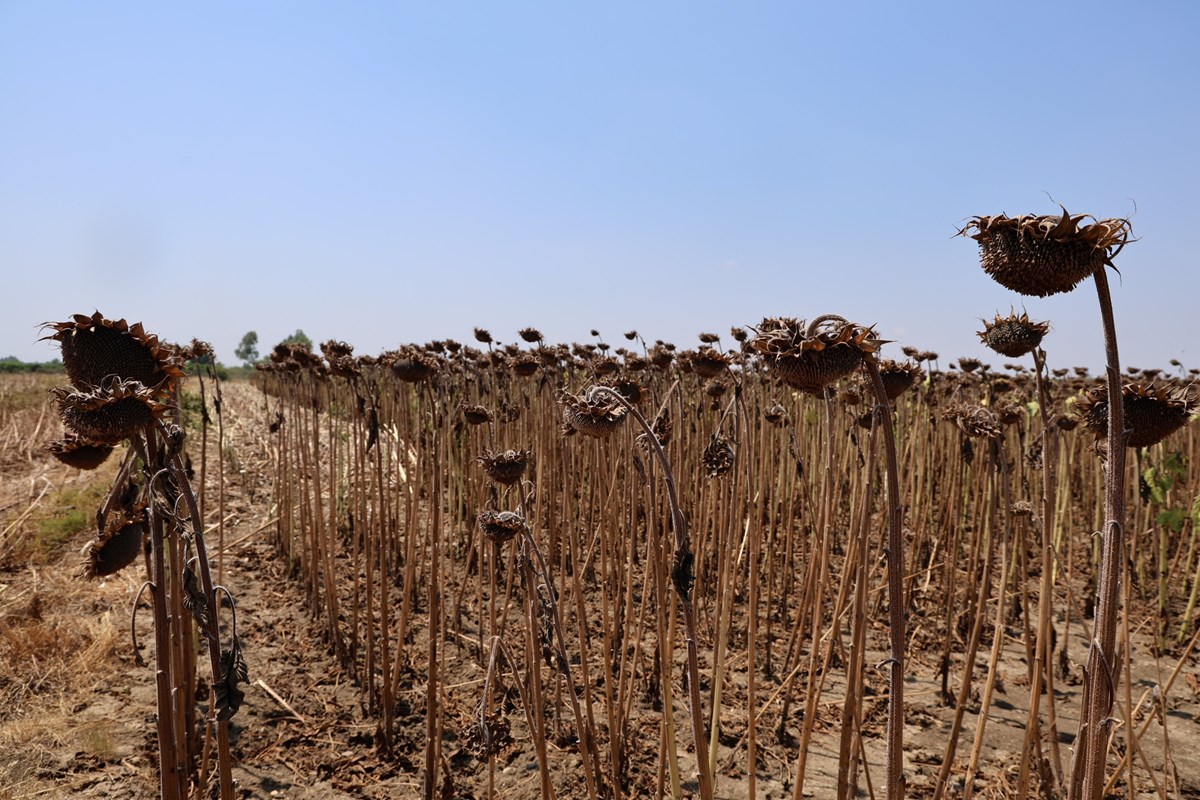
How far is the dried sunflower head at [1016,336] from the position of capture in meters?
2.35

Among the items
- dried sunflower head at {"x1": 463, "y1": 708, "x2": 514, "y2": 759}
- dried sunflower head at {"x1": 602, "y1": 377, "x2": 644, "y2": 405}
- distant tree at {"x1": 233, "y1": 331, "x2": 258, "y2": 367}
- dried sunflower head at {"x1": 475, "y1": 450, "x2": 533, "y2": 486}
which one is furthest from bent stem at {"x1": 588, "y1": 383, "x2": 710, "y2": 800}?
distant tree at {"x1": 233, "y1": 331, "x2": 258, "y2": 367}

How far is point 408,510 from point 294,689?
1.23m

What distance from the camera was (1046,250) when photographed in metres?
1.28

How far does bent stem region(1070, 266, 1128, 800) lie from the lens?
4.29 ft

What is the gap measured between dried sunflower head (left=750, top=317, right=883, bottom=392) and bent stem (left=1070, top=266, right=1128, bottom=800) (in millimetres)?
419

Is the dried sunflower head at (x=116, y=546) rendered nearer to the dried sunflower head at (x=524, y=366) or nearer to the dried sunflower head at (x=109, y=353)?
the dried sunflower head at (x=109, y=353)

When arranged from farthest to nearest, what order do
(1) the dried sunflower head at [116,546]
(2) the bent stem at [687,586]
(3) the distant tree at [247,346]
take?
(3) the distant tree at [247,346] < (1) the dried sunflower head at [116,546] < (2) the bent stem at [687,586]

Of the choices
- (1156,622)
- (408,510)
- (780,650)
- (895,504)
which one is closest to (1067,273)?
(895,504)

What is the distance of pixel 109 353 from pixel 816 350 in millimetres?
1541

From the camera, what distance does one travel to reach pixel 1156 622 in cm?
474

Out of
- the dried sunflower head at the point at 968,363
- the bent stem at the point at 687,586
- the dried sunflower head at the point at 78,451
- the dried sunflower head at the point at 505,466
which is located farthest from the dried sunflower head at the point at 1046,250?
the dried sunflower head at the point at 968,363

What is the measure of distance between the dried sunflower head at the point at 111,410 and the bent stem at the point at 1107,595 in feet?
5.95

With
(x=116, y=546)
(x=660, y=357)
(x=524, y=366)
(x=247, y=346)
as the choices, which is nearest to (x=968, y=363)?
(x=660, y=357)

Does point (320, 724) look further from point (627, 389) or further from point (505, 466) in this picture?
point (627, 389)
